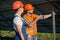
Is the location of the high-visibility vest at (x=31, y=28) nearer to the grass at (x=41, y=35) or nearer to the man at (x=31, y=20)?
the man at (x=31, y=20)

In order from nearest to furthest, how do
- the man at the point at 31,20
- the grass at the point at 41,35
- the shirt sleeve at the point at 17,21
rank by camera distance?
the shirt sleeve at the point at 17,21, the man at the point at 31,20, the grass at the point at 41,35

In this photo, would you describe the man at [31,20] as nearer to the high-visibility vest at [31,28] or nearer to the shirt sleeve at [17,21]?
the high-visibility vest at [31,28]

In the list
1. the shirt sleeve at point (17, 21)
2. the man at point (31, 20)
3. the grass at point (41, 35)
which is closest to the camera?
the shirt sleeve at point (17, 21)

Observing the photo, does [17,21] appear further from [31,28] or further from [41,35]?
[41,35]

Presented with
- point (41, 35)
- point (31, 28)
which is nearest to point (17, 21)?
point (31, 28)

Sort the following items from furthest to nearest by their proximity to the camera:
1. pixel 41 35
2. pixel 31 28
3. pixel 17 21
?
pixel 41 35
pixel 31 28
pixel 17 21

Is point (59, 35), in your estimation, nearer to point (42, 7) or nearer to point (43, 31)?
point (43, 31)

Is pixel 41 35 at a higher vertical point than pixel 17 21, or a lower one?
lower

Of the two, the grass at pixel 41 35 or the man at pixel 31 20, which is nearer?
the man at pixel 31 20

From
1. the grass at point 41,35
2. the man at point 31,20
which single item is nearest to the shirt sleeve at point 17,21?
the man at point 31,20

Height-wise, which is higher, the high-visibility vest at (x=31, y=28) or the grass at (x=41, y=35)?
the high-visibility vest at (x=31, y=28)

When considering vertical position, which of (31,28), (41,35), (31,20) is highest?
(31,20)

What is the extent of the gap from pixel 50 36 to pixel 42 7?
3.23 ft

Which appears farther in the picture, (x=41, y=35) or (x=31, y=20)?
(x=41, y=35)
